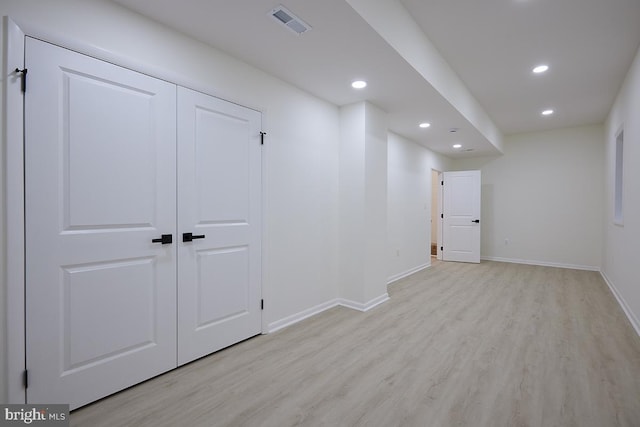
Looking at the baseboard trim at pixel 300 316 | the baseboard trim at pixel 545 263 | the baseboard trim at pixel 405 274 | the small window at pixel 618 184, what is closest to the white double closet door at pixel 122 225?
the baseboard trim at pixel 300 316

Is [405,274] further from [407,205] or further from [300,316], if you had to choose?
[300,316]

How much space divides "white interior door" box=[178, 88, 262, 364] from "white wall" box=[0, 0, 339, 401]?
0.46ft

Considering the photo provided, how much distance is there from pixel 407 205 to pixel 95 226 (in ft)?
15.9

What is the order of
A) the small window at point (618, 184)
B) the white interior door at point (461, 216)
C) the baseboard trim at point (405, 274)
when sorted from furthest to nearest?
the white interior door at point (461, 216)
the baseboard trim at point (405, 274)
the small window at point (618, 184)

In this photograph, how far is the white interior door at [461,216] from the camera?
6602 mm

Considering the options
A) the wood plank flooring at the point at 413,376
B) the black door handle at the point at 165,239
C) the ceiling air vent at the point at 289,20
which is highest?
the ceiling air vent at the point at 289,20

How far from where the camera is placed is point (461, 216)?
677 cm

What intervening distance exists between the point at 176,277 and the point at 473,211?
6316 millimetres

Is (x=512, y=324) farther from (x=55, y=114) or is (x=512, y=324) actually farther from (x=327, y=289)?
(x=55, y=114)

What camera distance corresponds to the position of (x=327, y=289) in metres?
3.61

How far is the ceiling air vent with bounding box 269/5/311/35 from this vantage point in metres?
1.98

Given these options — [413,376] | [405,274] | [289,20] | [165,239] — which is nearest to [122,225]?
[165,239]

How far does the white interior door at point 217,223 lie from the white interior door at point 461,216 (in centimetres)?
544

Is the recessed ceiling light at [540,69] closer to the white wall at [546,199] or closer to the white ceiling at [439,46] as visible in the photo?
the white ceiling at [439,46]
